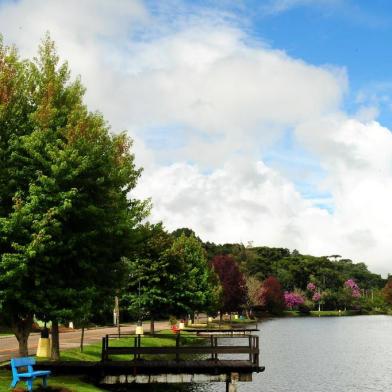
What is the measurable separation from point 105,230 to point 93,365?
258 inches

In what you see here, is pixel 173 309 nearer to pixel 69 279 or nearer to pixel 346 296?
pixel 69 279

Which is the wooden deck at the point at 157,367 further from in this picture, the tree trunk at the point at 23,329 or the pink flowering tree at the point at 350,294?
the pink flowering tree at the point at 350,294

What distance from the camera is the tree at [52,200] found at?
23.6m

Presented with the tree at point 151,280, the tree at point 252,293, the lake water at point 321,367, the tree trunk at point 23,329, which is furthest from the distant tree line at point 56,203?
the tree at point 252,293

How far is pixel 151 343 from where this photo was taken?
48156mm

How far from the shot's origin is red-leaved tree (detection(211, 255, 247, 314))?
108 m

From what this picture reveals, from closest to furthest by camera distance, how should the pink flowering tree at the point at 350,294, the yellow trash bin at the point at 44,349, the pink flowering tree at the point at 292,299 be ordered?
the yellow trash bin at the point at 44,349 < the pink flowering tree at the point at 292,299 < the pink flowering tree at the point at 350,294

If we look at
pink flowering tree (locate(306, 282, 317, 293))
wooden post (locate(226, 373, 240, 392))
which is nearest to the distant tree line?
wooden post (locate(226, 373, 240, 392))

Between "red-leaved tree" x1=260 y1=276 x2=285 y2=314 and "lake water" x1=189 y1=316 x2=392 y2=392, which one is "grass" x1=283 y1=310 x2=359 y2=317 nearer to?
"red-leaved tree" x1=260 y1=276 x2=285 y2=314

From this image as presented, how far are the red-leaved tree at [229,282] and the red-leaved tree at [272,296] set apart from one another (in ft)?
97.9

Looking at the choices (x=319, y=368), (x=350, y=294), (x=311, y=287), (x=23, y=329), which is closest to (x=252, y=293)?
(x=311, y=287)

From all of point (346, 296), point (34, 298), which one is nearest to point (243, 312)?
point (346, 296)

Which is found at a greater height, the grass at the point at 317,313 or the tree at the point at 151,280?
the tree at the point at 151,280

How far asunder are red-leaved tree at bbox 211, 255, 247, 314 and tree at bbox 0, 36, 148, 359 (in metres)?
79.9
